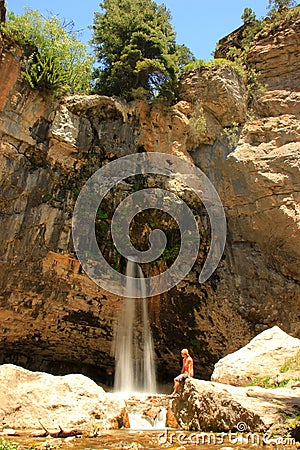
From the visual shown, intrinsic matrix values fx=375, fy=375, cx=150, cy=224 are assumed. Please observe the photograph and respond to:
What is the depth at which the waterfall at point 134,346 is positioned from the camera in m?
13.6

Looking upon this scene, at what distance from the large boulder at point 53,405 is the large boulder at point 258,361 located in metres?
3.09

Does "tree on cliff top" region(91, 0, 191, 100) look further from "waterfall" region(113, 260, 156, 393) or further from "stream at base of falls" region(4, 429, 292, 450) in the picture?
"stream at base of falls" region(4, 429, 292, 450)

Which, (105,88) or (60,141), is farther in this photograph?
(105,88)

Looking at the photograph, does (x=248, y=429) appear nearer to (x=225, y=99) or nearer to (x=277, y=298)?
(x=277, y=298)

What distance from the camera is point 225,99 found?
1448cm

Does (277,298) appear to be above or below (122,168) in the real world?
below

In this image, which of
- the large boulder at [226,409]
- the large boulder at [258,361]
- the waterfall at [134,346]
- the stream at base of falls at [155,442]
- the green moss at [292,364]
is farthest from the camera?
the waterfall at [134,346]

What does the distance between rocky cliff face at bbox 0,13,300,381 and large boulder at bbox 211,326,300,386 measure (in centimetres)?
330

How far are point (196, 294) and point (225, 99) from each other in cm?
752

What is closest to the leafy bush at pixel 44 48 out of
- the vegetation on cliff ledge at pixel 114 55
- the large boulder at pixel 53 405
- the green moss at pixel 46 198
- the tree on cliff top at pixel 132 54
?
the vegetation on cliff ledge at pixel 114 55

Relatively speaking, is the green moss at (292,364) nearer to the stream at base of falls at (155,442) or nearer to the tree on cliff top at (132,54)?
the stream at base of falls at (155,442)

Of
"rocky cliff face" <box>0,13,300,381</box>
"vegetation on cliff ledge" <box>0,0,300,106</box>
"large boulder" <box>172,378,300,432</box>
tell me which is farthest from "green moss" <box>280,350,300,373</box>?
"vegetation on cliff ledge" <box>0,0,300,106</box>

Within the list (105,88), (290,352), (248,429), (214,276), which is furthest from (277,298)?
(105,88)

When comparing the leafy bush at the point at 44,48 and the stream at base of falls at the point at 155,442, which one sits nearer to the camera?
the stream at base of falls at the point at 155,442
